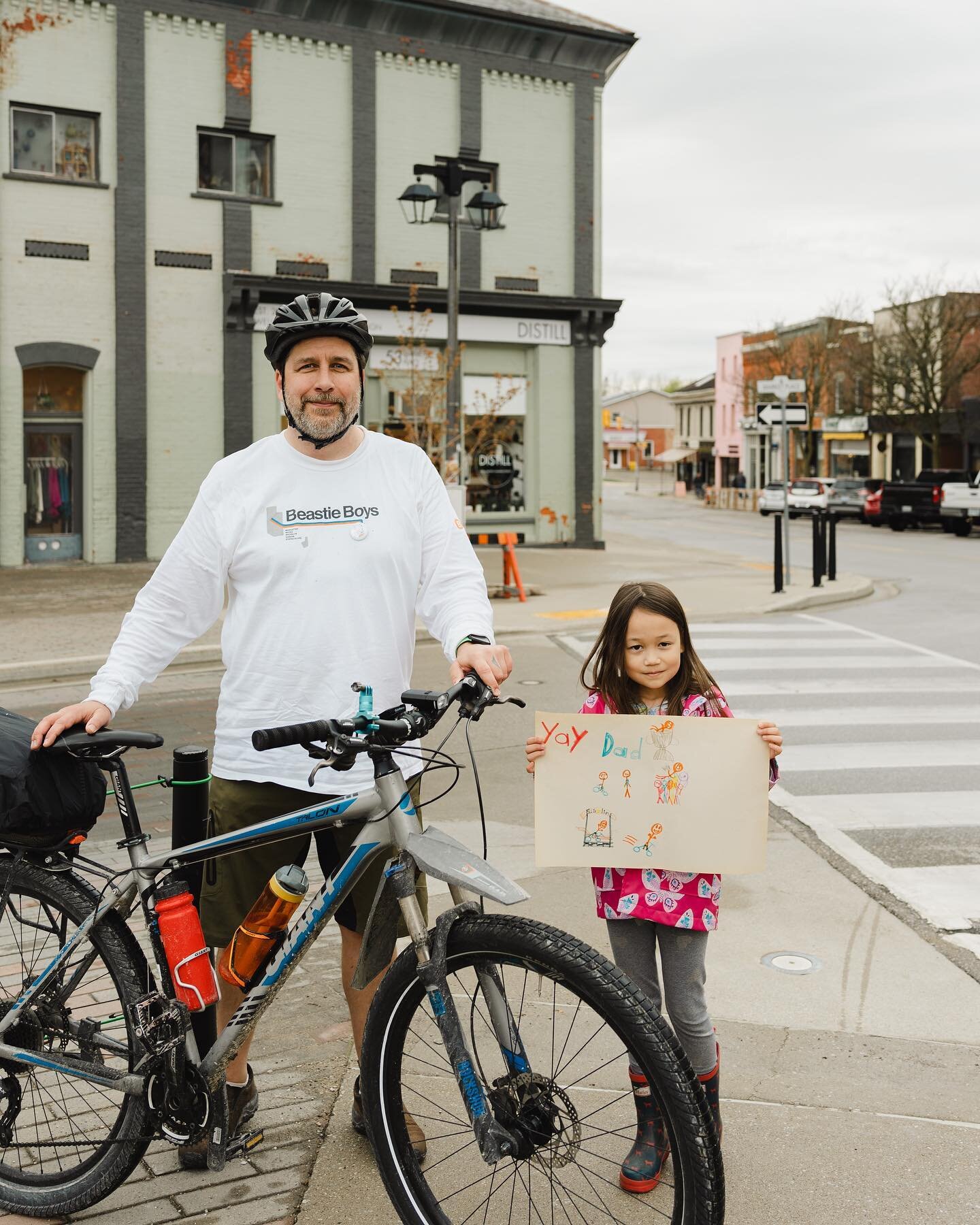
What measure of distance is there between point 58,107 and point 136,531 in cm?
681

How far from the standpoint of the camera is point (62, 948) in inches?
122

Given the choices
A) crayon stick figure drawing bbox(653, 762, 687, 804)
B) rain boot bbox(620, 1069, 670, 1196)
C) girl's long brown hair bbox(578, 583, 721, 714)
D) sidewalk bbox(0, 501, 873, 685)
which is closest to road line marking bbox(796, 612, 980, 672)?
sidewalk bbox(0, 501, 873, 685)

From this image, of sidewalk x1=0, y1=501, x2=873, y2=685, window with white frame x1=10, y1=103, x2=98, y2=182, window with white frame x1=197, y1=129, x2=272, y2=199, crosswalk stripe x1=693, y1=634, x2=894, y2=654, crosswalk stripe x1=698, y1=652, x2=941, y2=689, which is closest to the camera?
crosswalk stripe x1=698, y1=652, x2=941, y2=689

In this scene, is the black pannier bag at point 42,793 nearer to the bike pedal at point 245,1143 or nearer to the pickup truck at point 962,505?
the bike pedal at point 245,1143

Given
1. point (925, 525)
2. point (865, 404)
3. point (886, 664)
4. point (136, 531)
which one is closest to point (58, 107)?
point (136, 531)

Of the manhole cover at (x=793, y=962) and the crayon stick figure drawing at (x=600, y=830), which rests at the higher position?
the crayon stick figure drawing at (x=600, y=830)

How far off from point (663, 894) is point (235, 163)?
22023mm

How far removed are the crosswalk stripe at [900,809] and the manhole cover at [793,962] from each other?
6.52ft

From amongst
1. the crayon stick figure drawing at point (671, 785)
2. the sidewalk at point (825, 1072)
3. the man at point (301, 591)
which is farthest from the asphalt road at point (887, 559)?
the man at point (301, 591)

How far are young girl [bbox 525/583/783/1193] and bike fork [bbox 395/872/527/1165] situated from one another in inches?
20.8

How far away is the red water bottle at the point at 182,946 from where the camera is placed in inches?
121

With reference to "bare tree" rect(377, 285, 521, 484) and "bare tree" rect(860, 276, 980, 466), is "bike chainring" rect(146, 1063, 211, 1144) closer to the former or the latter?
"bare tree" rect(377, 285, 521, 484)

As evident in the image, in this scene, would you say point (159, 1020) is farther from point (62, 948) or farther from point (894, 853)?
point (894, 853)

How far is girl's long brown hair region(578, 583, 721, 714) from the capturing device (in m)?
3.37
